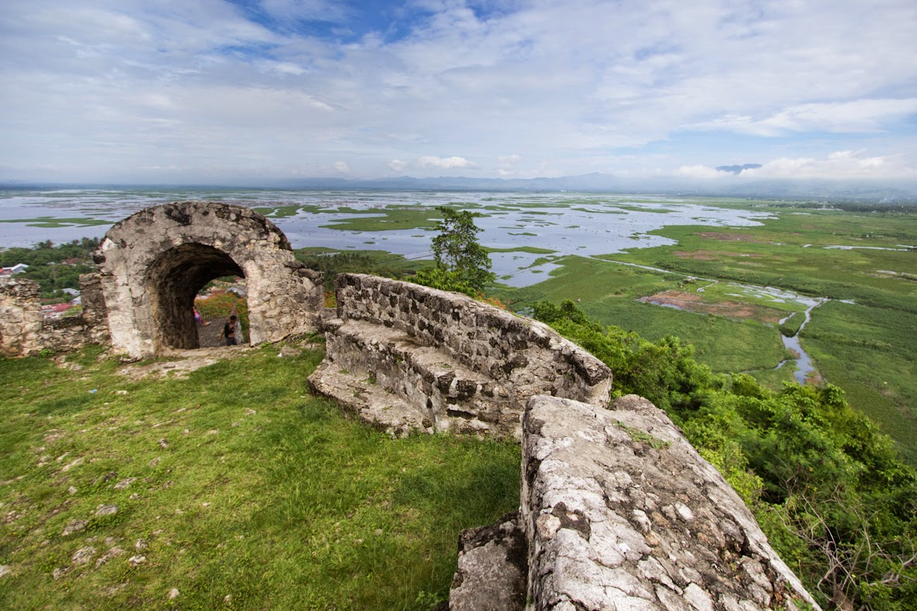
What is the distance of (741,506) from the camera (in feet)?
8.95

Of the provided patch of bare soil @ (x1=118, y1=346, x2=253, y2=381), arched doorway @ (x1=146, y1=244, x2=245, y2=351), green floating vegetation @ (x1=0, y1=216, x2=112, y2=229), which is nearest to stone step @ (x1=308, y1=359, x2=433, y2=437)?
patch of bare soil @ (x1=118, y1=346, x2=253, y2=381)

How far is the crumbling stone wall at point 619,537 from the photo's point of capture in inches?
75.7

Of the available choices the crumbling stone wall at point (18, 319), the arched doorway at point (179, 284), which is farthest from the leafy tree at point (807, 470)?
the crumbling stone wall at point (18, 319)

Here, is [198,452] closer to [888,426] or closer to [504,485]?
[504,485]

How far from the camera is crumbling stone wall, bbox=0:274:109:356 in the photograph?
8.38 metres

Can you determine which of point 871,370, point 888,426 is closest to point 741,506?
point 888,426

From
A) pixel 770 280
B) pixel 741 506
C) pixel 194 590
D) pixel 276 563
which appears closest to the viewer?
pixel 741 506

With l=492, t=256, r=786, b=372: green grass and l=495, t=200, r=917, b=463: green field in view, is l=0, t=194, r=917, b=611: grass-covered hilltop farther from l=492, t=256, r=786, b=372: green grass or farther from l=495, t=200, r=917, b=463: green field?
l=492, t=256, r=786, b=372: green grass

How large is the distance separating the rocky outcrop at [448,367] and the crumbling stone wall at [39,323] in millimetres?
5695

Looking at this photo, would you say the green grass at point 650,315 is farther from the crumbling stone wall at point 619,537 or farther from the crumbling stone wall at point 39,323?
the crumbling stone wall at point 39,323

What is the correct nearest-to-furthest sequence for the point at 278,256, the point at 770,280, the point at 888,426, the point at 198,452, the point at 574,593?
1. the point at 574,593
2. the point at 198,452
3. the point at 278,256
4. the point at 888,426
5. the point at 770,280

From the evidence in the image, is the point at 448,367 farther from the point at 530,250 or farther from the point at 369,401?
the point at 530,250

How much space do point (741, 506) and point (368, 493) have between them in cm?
312

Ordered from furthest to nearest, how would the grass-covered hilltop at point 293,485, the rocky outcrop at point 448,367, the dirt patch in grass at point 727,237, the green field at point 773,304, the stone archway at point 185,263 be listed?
the dirt patch in grass at point 727,237
the green field at point 773,304
the stone archway at point 185,263
the rocky outcrop at point 448,367
the grass-covered hilltop at point 293,485
